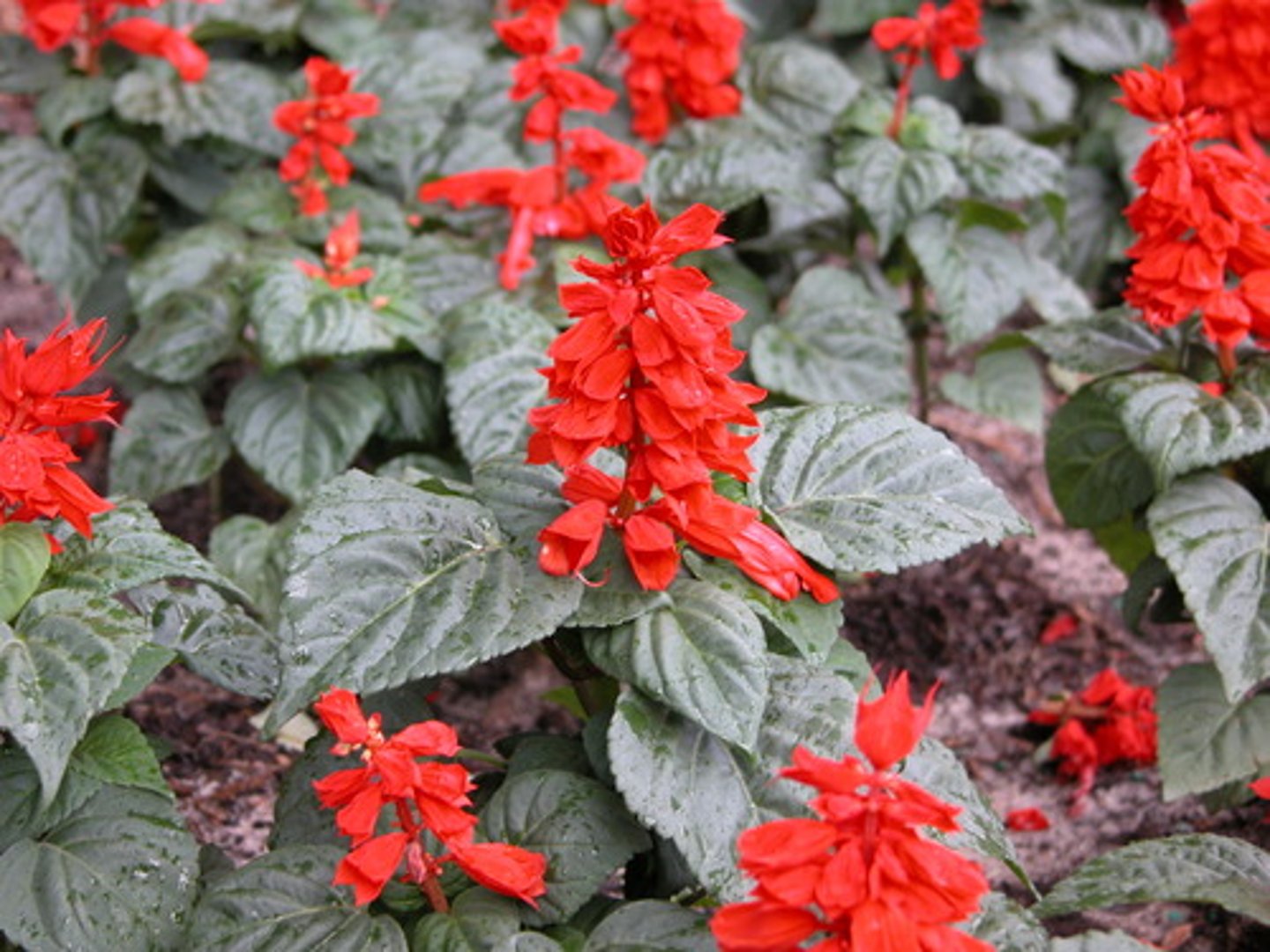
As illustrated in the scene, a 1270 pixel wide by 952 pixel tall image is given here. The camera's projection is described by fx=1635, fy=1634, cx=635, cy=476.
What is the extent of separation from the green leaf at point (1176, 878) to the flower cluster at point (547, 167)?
130cm

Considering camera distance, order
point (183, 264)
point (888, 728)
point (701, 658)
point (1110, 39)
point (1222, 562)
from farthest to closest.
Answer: point (1110, 39) → point (183, 264) → point (1222, 562) → point (701, 658) → point (888, 728)

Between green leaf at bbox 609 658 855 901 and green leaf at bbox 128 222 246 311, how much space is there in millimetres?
1556

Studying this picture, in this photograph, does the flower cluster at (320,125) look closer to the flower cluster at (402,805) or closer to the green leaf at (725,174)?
the green leaf at (725,174)

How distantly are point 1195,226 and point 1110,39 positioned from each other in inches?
73.9

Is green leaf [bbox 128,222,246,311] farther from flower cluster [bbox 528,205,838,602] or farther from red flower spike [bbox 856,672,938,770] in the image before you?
red flower spike [bbox 856,672,938,770]

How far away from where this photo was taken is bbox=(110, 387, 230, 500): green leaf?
111 inches

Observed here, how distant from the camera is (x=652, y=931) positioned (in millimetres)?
1627

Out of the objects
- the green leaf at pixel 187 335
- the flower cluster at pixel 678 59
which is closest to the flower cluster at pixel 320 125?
the green leaf at pixel 187 335

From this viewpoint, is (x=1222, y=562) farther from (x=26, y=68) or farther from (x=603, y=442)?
(x=26, y=68)

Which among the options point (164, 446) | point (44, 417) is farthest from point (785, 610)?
point (164, 446)

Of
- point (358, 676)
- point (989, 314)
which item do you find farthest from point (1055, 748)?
point (358, 676)

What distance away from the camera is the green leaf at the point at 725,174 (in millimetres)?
2910

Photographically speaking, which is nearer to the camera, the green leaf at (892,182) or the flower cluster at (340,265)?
the flower cluster at (340,265)

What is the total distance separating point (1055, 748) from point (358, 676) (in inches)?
58.2
